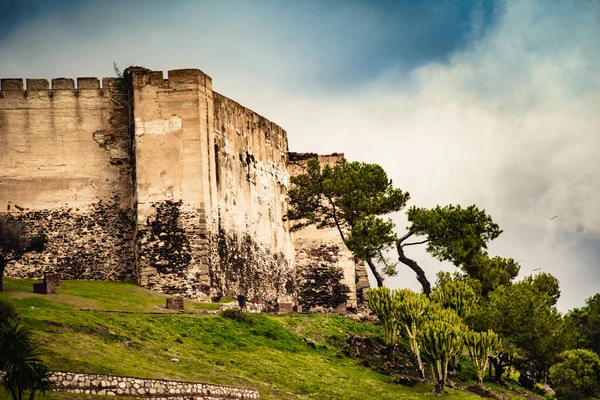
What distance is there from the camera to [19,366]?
2770cm

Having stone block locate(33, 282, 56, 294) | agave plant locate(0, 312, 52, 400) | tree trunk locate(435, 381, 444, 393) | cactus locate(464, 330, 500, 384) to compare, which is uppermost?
stone block locate(33, 282, 56, 294)

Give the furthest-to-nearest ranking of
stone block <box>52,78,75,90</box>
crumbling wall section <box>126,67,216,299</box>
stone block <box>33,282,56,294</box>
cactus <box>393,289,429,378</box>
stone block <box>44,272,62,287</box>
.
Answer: stone block <box>52,78,75,90</box>, crumbling wall section <box>126,67,216,299</box>, cactus <box>393,289,429,378</box>, stone block <box>44,272,62,287</box>, stone block <box>33,282,56,294</box>

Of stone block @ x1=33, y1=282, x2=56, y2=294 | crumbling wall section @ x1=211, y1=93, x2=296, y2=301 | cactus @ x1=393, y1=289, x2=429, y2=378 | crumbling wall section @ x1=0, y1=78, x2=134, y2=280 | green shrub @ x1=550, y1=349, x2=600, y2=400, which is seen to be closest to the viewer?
stone block @ x1=33, y1=282, x2=56, y2=294

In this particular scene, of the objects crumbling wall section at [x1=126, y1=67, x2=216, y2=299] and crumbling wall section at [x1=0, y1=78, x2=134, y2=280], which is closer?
crumbling wall section at [x1=126, y1=67, x2=216, y2=299]

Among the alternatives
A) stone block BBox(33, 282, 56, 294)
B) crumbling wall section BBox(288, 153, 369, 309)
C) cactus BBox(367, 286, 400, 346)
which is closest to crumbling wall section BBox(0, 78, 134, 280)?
stone block BBox(33, 282, 56, 294)

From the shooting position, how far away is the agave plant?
90.2 feet

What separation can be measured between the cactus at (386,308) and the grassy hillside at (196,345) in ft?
6.17

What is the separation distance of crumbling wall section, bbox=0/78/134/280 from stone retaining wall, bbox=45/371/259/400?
67.5 ft

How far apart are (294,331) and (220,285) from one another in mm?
6849

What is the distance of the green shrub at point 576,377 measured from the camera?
53438 mm

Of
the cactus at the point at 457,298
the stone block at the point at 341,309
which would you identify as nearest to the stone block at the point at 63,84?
the stone block at the point at 341,309

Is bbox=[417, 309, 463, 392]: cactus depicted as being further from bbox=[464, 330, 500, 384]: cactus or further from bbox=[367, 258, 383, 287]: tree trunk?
bbox=[367, 258, 383, 287]: tree trunk

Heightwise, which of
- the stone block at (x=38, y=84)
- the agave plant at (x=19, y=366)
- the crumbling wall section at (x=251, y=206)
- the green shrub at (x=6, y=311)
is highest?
the stone block at (x=38, y=84)

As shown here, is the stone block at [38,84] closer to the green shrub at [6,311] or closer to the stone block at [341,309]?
the stone block at [341,309]
